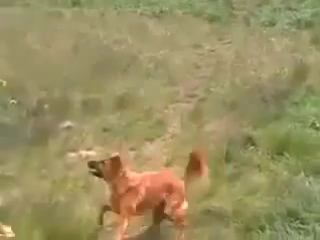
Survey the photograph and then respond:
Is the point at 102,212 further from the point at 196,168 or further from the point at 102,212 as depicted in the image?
the point at 196,168

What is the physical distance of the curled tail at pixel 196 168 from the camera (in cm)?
207

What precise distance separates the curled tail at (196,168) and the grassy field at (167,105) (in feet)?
0.27

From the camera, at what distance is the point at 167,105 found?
8.71 feet

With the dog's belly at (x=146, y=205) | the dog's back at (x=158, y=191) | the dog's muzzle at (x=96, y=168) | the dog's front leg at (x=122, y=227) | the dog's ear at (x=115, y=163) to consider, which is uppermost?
the dog's ear at (x=115, y=163)

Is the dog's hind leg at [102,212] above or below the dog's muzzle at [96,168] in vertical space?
below

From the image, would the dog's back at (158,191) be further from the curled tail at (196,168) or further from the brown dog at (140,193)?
the curled tail at (196,168)

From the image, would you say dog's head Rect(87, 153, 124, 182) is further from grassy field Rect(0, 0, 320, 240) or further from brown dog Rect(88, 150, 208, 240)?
grassy field Rect(0, 0, 320, 240)

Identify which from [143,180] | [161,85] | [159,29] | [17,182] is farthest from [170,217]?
[159,29]

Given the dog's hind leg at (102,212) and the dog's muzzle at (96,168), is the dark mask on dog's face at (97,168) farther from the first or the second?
A: the dog's hind leg at (102,212)

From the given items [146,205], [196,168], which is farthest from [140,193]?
[196,168]

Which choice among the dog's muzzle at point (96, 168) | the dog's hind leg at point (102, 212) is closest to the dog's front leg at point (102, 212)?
the dog's hind leg at point (102, 212)

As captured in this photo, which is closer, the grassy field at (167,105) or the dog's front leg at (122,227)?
the dog's front leg at (122,227)

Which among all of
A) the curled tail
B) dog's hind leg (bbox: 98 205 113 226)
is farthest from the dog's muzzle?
the curled tail

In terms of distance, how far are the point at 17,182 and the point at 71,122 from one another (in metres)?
0.35
